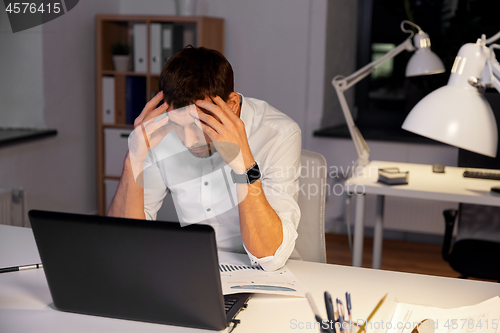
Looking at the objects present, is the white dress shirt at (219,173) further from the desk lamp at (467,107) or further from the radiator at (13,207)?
the radiator at (13,207)

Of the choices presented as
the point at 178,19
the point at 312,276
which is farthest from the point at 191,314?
the point at 178,19

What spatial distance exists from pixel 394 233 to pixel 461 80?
115 inches

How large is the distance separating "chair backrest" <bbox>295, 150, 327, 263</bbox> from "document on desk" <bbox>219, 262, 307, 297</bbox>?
0.76ft

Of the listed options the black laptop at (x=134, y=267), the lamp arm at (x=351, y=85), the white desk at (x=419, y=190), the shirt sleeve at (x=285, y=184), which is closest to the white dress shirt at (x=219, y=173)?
the shirt sleeve at (x=285, y=184)

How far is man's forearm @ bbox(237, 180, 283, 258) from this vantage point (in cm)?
117

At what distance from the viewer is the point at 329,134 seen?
3506 mm

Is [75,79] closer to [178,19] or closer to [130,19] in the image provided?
[130,19]

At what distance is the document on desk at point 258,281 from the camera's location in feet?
3.44

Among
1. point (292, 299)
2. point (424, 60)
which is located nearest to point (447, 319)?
point (292, 299)

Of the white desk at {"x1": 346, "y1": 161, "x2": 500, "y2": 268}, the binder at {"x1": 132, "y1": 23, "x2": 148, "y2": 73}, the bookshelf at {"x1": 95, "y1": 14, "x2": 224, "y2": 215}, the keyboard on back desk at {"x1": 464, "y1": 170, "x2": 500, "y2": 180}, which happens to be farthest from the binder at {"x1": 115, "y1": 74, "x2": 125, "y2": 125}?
the keyboard on back desk at {"x1": 464, "y1": 170, "x2": 500, "y2": 180}

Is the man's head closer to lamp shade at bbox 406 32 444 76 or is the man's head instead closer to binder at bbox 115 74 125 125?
lamp shade at bbox 406 32 444 76

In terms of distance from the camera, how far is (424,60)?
2.46 meters

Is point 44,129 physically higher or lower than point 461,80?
lower

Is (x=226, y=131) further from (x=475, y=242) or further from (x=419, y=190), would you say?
(x=475, y=242)
